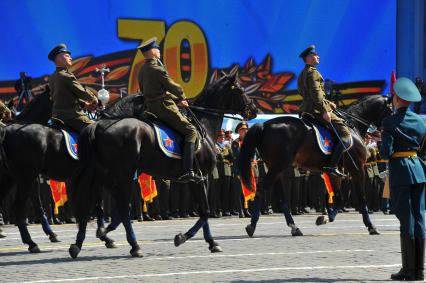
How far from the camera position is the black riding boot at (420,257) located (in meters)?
10.3

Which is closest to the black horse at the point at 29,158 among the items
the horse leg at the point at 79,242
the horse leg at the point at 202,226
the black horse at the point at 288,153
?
the horse leg at the point at 79,242

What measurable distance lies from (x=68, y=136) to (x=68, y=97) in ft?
1.92

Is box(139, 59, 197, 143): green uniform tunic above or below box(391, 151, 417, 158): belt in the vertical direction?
above

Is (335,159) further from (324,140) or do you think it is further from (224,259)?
(224,259)

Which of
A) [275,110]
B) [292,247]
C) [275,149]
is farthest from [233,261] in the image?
[275,110]

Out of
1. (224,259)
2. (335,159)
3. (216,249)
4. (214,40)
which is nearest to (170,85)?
(216,249)

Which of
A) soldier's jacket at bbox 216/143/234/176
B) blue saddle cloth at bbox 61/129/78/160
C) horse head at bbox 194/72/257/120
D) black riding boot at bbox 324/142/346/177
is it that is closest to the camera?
blue saddle cloth at bbox 61/129/78/160

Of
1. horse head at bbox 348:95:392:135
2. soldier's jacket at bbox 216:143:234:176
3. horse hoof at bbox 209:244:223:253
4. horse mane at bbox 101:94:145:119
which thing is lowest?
horse hoof at bbox 209:244:223:253

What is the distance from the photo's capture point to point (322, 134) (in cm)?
1684

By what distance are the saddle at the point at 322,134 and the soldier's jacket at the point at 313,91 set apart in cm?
15

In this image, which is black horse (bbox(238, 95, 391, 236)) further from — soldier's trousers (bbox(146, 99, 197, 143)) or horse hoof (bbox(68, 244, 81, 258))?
horse hoof (bbox(68, 244, 81, 258))

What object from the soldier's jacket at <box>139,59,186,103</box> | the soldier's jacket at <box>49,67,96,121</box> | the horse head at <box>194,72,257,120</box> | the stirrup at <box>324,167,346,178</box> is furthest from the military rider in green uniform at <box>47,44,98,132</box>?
the stirrup at <box>324,167,346,178</box>

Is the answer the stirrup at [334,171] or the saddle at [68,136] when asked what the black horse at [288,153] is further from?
the saddle at [68,136]

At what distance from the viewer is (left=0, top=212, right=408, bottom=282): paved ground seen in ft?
35.5
